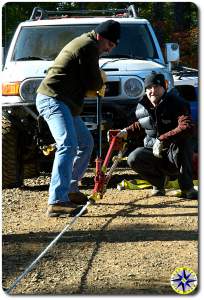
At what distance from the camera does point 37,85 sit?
6008 millimetres

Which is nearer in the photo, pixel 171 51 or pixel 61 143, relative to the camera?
pixel 61 143

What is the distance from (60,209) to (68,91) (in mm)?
886

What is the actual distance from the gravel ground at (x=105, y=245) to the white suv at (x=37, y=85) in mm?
540

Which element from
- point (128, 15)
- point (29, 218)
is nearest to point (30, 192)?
point (29, 218)

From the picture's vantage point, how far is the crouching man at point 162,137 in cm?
552

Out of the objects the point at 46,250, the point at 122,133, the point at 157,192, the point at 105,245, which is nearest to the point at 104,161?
the point at 122,133

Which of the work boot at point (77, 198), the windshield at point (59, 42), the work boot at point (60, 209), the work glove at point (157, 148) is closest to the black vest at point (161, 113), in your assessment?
the work glove at point (157, 148)

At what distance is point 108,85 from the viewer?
613 centimetres

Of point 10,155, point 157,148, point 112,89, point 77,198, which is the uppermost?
point 112,89

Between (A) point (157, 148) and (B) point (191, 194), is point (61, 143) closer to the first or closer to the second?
(A) point (157, 148)

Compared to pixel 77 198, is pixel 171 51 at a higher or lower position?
higher

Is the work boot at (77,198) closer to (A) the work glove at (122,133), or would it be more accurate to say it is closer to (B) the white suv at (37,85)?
(A) the work glove at (122,133)

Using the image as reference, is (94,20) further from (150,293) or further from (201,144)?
(150,293)

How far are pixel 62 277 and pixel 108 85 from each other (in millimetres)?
2932
